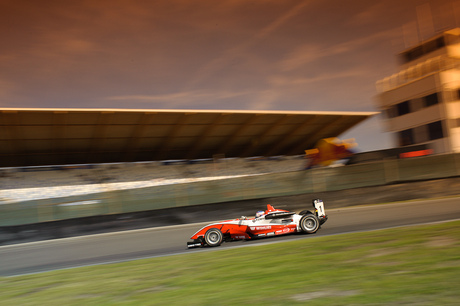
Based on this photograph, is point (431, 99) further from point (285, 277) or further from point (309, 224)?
point (285, 277)

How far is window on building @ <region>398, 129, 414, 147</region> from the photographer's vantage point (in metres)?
33.3

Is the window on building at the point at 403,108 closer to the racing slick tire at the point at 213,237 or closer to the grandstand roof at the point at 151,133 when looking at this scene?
the grandstand roof at the point at 151,133

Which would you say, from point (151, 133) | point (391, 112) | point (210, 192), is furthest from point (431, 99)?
point (210, 192)

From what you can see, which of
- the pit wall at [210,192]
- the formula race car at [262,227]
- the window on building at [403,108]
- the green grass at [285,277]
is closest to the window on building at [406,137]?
the window on building at [403,108]

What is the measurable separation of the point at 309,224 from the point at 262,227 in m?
1.05

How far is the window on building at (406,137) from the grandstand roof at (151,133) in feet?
14.2

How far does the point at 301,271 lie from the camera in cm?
490

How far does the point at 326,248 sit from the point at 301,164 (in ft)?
85.3

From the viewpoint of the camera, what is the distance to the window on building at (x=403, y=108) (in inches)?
1309

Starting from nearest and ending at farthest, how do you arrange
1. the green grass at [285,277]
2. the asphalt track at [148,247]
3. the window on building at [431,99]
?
the green grass at [285,277] → the asphalt track at [148,247] → the window on building at [431,99]

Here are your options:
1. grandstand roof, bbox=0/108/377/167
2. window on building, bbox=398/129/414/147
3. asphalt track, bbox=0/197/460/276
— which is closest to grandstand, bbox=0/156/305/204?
grandstand roof, bbox=0/108/377/167

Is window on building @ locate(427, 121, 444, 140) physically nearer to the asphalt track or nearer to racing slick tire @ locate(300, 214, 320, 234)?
the asphalt track

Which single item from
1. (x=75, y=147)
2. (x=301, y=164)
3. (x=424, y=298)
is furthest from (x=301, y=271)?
(x=301, y=164)

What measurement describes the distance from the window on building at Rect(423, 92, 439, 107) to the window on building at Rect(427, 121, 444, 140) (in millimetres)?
1553
